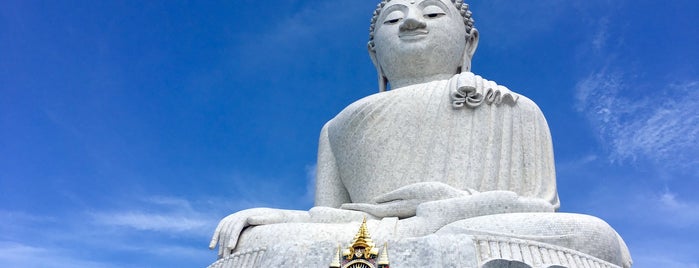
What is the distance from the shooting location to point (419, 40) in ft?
26.3

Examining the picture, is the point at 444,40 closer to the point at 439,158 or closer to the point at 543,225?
the point at 439,158

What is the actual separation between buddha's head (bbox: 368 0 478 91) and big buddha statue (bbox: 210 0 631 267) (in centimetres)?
1

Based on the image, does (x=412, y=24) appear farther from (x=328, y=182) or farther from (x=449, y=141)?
(x=328, y=182)

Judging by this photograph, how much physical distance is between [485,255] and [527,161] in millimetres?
2153

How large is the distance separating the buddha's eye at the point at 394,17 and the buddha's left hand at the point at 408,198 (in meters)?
2.60

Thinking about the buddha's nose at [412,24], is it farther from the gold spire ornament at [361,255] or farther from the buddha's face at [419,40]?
the gold spire ornament at [361,255]

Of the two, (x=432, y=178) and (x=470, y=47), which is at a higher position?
(x=470, y=47)

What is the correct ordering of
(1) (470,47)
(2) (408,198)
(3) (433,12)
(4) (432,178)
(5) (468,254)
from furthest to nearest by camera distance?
(1) (470,47)
(3) (433,12)
(4) (432,178)
(2) (408,198)
(5) (468,254)

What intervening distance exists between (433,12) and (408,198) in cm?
278

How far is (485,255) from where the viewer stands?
489 cm

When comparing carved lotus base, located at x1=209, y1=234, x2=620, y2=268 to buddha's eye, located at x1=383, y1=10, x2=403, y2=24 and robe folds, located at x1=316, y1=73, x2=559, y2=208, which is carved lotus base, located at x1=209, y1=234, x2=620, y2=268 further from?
buddha's eye, located at x1=383, y1=10, x2=403, y2=24

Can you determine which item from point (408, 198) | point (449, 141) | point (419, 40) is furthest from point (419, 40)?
point (408, 198)

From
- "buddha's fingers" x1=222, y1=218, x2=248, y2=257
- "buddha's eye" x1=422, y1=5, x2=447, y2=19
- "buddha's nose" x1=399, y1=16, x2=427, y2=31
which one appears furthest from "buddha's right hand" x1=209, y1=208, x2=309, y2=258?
"buddha's eye" x1=422, y1=5, x2=447, y2=19

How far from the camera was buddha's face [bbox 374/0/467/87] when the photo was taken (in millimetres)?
8016
